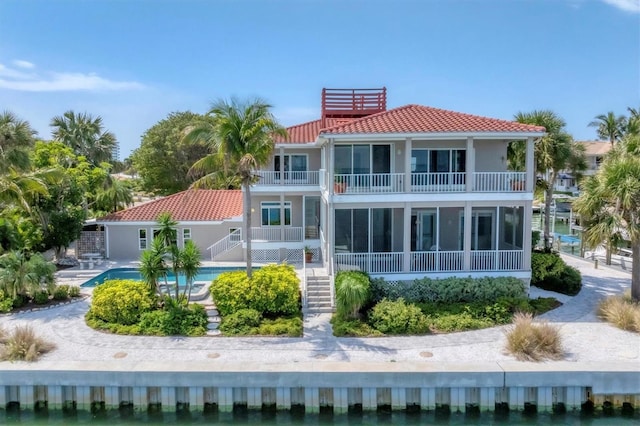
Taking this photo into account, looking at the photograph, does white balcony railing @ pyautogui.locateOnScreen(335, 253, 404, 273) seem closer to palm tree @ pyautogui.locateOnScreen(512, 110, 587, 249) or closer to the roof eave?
the roof eave

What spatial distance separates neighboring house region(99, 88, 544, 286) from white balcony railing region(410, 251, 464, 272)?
0.13 ft

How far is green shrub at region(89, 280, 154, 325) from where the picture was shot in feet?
55.2

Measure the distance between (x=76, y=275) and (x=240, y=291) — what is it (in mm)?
11957

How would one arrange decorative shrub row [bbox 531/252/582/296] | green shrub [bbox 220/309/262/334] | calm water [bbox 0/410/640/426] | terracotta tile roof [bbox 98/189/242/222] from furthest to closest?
1. terracotta tile roof [bbox 98/189/242/222]
2. decorative shrub row [bbox 531/252/582/296]
3. green shrub [bbox 220/309/262/334]
4. calm water [bbox 0/410/640/426]

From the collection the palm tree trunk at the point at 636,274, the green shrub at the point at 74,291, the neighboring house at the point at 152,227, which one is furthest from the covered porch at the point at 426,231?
the green shrub at the point at 74,291

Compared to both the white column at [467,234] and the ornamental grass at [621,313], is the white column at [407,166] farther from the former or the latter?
the ornamental grass at [621,313]

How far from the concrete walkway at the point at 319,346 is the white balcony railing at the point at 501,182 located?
210 inches

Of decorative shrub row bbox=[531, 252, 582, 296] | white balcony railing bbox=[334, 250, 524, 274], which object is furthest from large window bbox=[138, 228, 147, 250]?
decorative shrub row bbox=[531, 252, 582, 296]

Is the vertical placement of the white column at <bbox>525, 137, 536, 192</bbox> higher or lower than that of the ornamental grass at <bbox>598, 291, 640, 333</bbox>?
higher

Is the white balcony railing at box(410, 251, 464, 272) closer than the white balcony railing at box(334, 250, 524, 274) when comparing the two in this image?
No

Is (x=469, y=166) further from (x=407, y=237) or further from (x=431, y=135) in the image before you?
(x=407, y=237)

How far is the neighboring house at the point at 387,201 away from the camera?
62.6 feet

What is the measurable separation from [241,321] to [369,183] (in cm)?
772

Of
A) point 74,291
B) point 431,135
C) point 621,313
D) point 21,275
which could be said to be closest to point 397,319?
point 431,135
